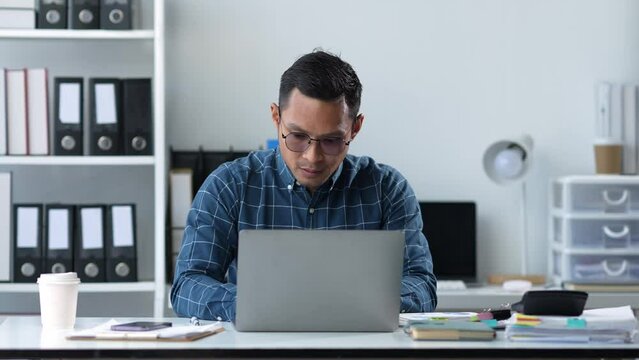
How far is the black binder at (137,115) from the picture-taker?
149 inches

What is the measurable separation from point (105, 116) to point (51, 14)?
42cm

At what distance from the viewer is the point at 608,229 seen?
3955mm

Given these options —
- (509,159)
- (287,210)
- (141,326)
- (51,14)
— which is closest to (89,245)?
(51,14)

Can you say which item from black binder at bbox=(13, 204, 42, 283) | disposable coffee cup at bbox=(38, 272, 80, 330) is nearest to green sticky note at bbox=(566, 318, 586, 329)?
disposable coffee cup at bbox=(38, 272, 80, 330)

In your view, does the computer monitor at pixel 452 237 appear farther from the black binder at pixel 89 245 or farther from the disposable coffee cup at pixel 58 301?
the disposable coffee cup at pixel 58 301

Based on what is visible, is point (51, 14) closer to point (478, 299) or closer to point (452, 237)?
point (452, 237)

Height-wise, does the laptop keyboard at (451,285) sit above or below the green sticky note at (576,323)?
below

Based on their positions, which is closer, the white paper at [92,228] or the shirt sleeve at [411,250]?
the shirt sleeve at [411,250]

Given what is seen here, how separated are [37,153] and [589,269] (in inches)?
82.4

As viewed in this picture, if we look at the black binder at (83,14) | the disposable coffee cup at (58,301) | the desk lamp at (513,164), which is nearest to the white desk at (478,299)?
the desk lamp at (513,164)

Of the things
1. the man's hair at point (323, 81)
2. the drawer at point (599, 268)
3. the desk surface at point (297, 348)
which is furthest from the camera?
the drawer at point (599, 268)

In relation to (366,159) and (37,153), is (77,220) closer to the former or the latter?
(37,153)

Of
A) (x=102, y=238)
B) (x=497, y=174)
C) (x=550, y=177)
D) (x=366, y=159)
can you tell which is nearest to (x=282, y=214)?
(x=366, y=159)

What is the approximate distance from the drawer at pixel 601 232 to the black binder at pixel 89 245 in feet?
5.66
